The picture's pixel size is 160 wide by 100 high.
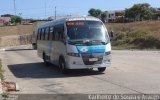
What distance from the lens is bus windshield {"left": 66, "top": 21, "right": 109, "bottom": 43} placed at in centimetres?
1894

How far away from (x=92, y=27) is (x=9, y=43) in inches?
Result: 2758

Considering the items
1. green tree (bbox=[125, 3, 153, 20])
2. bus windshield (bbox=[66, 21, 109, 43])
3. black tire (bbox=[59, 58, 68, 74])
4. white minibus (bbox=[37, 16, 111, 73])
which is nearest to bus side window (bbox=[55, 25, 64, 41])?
white minibus (bbox=[37, 16, 111, 73])

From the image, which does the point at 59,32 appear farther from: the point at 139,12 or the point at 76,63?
the point at 139,12

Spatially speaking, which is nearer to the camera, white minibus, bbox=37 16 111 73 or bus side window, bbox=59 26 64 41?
white minibus, bbox=37 16 111 73

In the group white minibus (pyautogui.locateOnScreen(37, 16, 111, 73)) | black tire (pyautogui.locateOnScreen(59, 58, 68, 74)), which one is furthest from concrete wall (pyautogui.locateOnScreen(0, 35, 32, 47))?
white minibus (pyautogui.locateOnScreen(37, 16, 111, 73))

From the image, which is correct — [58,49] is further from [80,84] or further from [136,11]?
[136,11]

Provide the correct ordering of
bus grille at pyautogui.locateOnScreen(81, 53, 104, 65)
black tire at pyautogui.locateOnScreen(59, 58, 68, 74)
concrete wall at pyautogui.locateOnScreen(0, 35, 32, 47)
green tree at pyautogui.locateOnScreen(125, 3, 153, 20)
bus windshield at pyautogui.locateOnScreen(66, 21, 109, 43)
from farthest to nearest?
green tree at pyautogui.locateOnScreen(125, 3, 153, 20) < concrete wall at pyautogui.locateOnScreen(0, 35, 32, 47) < black tire at pyautogui.locateOnScreen(59, 58, 68, 74) < bus windshield at pyautogui.locateOnScreen(66, 21, 109, 43) < bus grille at pyautogui.locateOnScreen(81, 53, 104, 65)

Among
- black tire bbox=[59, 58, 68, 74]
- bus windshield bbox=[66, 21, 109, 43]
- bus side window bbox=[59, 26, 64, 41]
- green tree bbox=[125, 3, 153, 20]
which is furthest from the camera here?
green tree bbox=[125, 3, 153, 20]

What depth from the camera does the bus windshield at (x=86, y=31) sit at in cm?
1894

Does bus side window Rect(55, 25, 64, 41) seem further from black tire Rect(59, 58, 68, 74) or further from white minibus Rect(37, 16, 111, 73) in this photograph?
black tire Rect(59, 58, 68, 74)

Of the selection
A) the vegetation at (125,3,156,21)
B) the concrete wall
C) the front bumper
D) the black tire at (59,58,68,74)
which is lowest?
the concrete wall

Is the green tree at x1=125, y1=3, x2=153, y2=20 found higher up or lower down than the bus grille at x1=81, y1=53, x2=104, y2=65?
lower down

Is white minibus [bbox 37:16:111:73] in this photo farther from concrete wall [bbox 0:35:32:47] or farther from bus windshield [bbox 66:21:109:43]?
concrete wall [bbox 0:35:32:47]

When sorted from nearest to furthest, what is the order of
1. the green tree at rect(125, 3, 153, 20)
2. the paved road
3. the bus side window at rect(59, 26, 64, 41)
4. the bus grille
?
the paved road < the bus grille < the bus side window at rect(59, 26, 64, 41) < the green tree at rect(125, 3, 153, 20)
